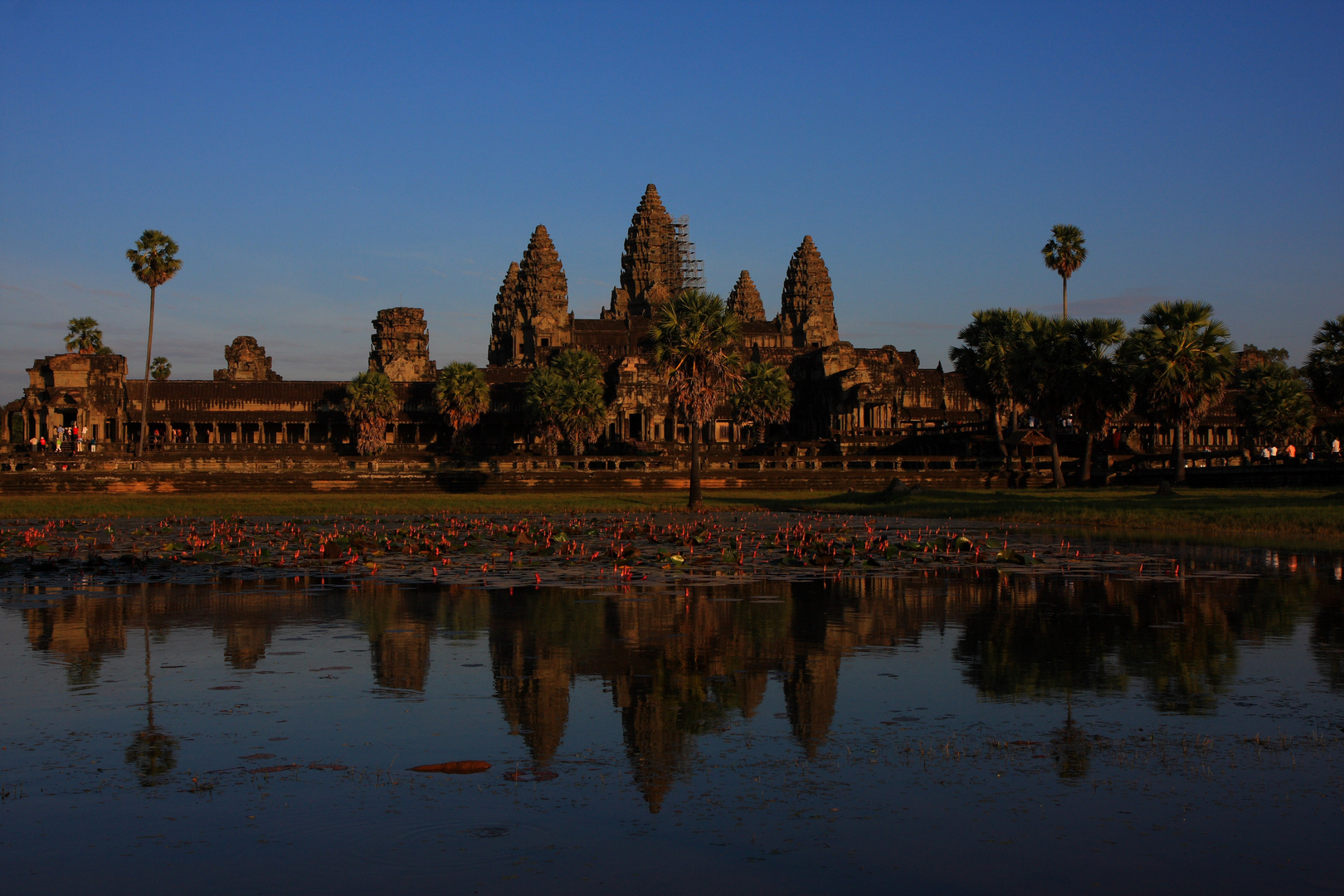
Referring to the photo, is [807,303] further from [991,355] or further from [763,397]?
[991,355]

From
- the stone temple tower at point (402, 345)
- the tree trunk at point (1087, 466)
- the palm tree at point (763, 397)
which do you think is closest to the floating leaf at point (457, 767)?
the tree trunk at point (1087, 466)

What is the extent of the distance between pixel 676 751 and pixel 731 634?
5159 mm

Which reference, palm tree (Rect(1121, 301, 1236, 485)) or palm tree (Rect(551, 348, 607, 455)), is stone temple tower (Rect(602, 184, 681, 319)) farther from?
palm tree (Rect(1121, 301, 1236, 485))

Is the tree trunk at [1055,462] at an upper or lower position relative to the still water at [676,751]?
upper

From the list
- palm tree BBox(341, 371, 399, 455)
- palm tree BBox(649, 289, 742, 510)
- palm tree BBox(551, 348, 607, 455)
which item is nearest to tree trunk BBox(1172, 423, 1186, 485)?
palm tree BBox(649, 289, 742, 510)

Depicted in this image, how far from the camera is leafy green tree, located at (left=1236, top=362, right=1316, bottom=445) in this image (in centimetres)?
7288

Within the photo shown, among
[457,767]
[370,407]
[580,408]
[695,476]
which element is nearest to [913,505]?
[695,476]

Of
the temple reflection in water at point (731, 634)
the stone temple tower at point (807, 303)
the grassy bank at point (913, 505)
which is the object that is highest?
the stone temple tower at point (807, 303)

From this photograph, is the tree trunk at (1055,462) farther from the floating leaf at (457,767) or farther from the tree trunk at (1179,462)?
the floating leaf at (457,767)

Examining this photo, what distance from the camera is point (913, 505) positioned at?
41000 mm

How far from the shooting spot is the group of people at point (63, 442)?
70.8m

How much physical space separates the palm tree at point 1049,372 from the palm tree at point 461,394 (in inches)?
1579

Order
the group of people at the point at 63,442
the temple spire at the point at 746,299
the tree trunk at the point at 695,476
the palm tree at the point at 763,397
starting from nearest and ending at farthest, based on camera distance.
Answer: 1. the tree trunk at the point at 695,476
2. the group of people at the point at 63,442
3. the palm tree at the point at 763,397
4. the temple spire at the point at 746,299

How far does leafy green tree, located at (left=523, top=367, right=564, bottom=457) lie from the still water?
5870cm
